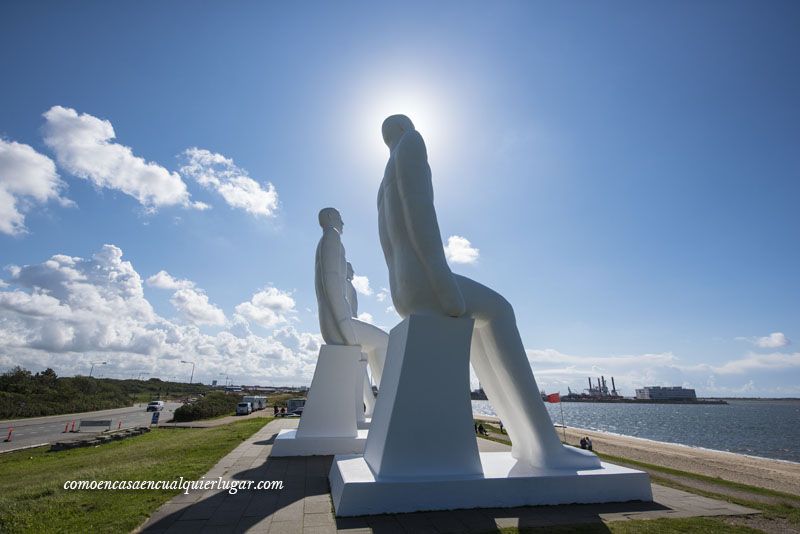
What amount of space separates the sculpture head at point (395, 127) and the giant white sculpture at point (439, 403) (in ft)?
0.06

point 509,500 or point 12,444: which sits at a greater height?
point 509,500

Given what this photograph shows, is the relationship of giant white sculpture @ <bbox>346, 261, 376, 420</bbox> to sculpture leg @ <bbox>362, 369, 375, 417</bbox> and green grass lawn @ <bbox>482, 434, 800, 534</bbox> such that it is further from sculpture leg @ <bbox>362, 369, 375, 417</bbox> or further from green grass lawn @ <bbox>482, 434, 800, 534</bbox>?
green grass lawn @ <bbox>482, 434, 800, 534</bbox>

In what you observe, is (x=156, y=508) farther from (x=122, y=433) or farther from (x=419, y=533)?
(x=122, y=433)

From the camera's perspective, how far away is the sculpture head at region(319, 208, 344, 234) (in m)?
11.0

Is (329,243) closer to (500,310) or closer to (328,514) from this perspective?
(500,310)

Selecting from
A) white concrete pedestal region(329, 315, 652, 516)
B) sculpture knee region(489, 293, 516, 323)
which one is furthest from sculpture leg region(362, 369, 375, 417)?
sculpture knee region(489, 293, 516, 323)

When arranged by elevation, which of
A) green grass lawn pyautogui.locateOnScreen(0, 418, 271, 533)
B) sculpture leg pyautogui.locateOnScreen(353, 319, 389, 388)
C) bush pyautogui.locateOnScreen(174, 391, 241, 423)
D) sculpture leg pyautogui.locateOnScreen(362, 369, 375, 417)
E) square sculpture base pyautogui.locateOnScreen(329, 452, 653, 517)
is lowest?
bush pyautogui.locateOnScreen(174, 391, 241, 423)

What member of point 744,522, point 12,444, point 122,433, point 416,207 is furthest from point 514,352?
point 12,444

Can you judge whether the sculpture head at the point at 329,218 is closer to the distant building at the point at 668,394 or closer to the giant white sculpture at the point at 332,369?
the giant white sculpture at the point at 332,369

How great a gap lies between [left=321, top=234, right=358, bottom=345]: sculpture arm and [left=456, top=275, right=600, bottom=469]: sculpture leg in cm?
445

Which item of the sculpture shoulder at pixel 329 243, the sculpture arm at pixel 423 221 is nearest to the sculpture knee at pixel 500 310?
the sculpture arm at pixel 423 221

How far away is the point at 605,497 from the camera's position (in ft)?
19.7

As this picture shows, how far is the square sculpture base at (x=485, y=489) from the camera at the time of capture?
5191 mm

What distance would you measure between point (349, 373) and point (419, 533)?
622cm
